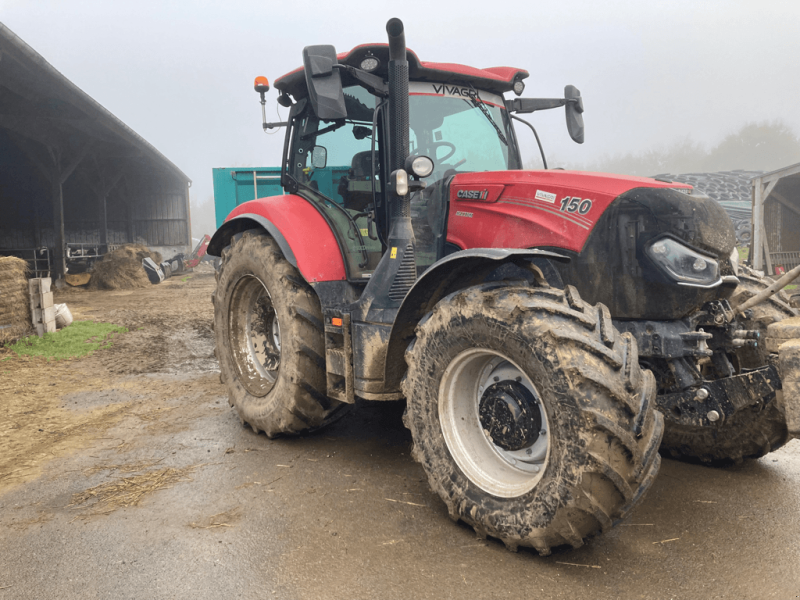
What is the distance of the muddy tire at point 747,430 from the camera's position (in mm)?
3166

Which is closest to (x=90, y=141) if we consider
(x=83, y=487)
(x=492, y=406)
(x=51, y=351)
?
(x=51, y=351)

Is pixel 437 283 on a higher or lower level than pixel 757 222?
lower

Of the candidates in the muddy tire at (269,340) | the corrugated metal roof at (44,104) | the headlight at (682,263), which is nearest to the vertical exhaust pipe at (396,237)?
the muddy tire at (269,340)

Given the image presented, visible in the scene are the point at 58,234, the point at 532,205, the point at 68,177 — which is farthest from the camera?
the point at 68,177

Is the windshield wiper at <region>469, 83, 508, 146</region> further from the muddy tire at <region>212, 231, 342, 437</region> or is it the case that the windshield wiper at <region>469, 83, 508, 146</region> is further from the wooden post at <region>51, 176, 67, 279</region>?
the wooden post at <region>51, 176, 67, 279</region>

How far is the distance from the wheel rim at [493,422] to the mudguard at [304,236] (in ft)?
4.02

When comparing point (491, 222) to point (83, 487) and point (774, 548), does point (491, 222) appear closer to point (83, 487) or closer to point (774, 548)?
point (774, 548)

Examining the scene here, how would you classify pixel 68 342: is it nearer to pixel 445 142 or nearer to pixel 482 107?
pixel 445 142

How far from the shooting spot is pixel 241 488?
3299 mm

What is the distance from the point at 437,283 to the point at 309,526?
1292mm

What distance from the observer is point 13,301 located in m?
7.66

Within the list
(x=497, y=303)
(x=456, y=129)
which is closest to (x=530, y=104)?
(x=456, y=129)

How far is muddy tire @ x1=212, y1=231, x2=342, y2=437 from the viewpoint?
371cm

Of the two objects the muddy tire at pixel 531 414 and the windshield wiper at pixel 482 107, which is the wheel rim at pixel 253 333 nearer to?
the muddy tire at pixel 531 414
